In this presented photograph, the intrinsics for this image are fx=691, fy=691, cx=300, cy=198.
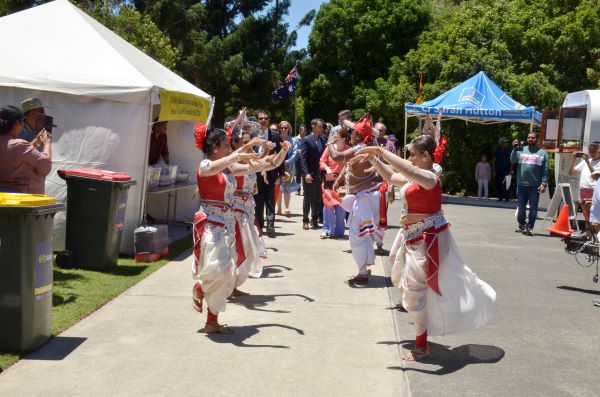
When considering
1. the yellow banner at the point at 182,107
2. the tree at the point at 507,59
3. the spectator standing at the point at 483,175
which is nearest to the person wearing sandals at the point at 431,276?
the yellow banner at the point at 182,107

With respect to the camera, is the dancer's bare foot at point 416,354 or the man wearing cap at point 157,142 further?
the man wearing cap at point 157,142

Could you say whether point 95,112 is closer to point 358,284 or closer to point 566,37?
point 358,284

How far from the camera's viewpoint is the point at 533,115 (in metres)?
19.7

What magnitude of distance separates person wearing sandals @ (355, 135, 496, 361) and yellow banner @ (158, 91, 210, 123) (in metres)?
5.02

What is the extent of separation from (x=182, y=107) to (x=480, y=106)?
11.8 metres

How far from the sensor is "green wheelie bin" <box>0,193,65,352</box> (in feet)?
16.9

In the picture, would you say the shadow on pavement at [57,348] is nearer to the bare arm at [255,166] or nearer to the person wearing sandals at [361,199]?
the bare arm at [255,166]

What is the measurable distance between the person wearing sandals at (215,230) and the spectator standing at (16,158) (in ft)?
4.94

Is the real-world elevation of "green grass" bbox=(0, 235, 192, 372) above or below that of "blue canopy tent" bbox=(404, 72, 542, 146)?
below

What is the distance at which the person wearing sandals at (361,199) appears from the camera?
834cm

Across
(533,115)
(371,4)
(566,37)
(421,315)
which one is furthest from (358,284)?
(371,4)

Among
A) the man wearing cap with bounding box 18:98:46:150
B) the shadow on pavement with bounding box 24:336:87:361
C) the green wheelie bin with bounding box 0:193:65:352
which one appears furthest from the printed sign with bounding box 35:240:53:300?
the man wearing cap with bounding box 18:98:46:150

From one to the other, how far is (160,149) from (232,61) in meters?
27.2

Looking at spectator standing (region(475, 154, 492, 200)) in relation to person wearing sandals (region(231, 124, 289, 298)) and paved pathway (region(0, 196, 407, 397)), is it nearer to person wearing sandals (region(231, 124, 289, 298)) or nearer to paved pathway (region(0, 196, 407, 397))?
paved pathway (region(0, 196, 407, 397))
